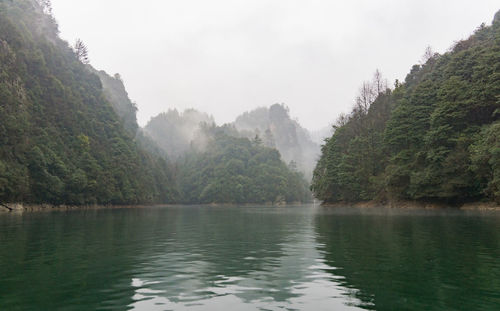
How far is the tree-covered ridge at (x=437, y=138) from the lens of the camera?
51812 millimetres

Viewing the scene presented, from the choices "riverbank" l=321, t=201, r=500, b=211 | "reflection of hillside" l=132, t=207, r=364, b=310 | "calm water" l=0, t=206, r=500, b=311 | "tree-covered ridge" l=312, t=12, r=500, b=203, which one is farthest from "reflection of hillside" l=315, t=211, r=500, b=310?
"riverbank" l=321, t=201, r=500, b=211

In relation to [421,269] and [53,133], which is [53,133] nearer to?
[53,133]

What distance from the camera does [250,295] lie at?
10.1 m

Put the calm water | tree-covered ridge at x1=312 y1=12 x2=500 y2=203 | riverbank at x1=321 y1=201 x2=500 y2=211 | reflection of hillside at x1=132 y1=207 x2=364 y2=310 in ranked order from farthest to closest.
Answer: riverbank at x1=321 y1=201 x2=500 y2=211 → tree-covered ridge at x1=312 y1=12 x2=500 y2=203 → reflection of hillside at x1=132 y1=207 x2=364 y2=310 → the calm water

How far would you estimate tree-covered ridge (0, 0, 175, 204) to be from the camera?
73.2 metres

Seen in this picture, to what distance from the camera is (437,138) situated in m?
58.0

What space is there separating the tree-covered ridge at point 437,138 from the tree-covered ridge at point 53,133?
5958 cm

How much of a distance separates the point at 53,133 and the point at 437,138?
271 feet

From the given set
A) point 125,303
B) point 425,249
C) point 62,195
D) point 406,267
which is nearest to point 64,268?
point 125,303

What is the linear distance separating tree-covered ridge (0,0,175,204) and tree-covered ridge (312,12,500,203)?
59581mm

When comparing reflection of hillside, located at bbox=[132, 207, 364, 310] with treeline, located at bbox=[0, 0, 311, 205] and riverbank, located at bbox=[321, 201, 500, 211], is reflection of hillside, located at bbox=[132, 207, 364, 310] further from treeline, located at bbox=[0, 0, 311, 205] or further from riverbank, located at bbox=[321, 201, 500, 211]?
treeline, located at bbox=[0, 0, 311, 205]

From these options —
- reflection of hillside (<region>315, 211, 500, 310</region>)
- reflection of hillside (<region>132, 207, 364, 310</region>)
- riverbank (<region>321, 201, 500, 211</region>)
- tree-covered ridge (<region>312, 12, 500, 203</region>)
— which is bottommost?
reflection of hillside (<region>132, 207, 364, 310</region>)

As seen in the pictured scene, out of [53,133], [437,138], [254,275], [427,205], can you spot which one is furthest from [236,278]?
[53,133]

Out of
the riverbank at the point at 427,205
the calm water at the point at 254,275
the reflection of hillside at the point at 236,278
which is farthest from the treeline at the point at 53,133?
the riverbank at the point at 427,205
